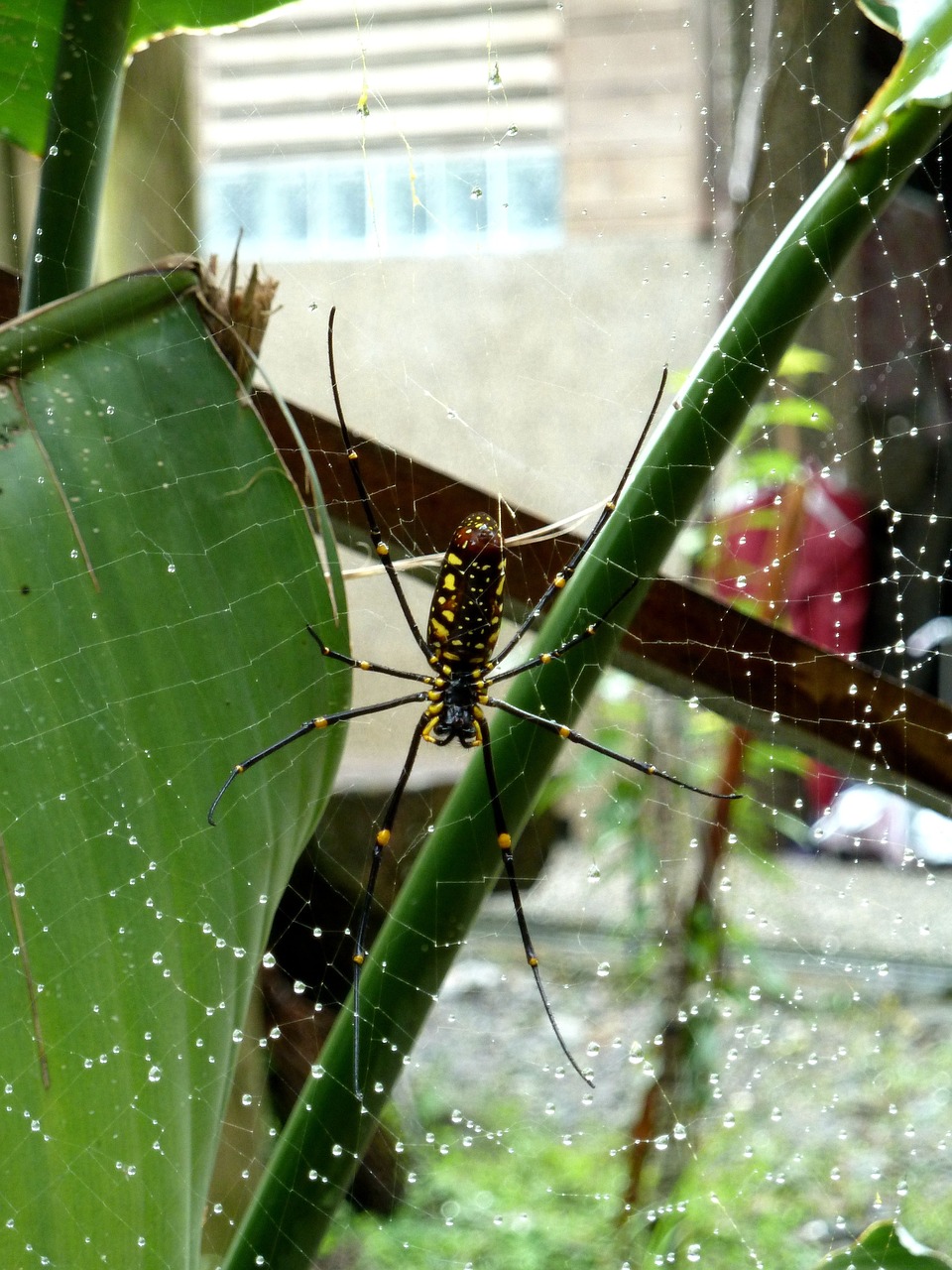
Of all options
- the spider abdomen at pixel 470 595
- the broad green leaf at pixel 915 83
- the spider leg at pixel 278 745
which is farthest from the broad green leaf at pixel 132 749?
the broad green leaf at pixel 915 83

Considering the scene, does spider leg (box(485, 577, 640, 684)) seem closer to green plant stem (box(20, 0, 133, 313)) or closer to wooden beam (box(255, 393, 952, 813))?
wooden beam (box(255, 393, 952, 813))

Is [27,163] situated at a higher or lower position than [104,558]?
higher

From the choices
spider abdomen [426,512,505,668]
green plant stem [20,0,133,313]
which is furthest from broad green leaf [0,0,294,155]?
spider abdomen [426,512,505,668]

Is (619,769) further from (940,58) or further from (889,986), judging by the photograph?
(940,58)

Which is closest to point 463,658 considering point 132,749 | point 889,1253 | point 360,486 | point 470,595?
point 470,595

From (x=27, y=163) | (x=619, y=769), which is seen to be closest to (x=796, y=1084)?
(x=619, y=769)

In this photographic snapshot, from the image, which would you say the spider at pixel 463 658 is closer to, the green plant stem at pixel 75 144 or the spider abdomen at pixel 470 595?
the spider abdomen at pixel 470 595

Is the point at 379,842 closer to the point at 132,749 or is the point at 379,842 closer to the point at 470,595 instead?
the point at 470,595
